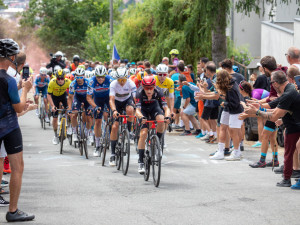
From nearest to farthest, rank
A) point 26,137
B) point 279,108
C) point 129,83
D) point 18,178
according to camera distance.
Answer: point 18,178
point 279,108
point 129,83
point 26,137

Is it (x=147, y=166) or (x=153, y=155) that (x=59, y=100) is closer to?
(x=147, y=166)

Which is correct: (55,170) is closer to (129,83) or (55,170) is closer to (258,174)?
(129,83)

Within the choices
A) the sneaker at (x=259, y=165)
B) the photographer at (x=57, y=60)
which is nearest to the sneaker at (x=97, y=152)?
the sneaker at (x=259, y=165)

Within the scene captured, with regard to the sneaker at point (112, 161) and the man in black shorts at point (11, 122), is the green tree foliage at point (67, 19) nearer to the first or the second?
the sneaker at point (112, 161)

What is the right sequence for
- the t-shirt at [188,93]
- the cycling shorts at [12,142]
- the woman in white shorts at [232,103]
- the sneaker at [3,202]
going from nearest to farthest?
the cycling shorts at [12,142], the sneaker at [3,202], the woman in white shorts at [232,103], the t-shirt at [188,93]

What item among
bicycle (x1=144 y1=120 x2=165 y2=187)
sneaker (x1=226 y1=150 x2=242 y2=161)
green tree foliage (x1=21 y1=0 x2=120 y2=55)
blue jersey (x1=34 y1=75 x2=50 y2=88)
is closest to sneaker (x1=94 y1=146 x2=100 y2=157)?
sneaker (x1=226 y1=150 x2=242 y2=161)

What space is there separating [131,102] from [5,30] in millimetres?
73992

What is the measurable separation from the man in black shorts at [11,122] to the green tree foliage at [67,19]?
69.3 meters

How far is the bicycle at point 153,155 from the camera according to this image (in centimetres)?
1067

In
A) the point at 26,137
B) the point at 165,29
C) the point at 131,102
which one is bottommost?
the point at 26,137

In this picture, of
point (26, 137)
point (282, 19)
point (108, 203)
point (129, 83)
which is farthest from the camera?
point (282, 19)

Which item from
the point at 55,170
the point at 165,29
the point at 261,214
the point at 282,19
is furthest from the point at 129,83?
the point at 282,19

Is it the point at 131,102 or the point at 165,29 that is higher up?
the point at 165,29

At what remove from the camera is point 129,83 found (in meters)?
13.6
